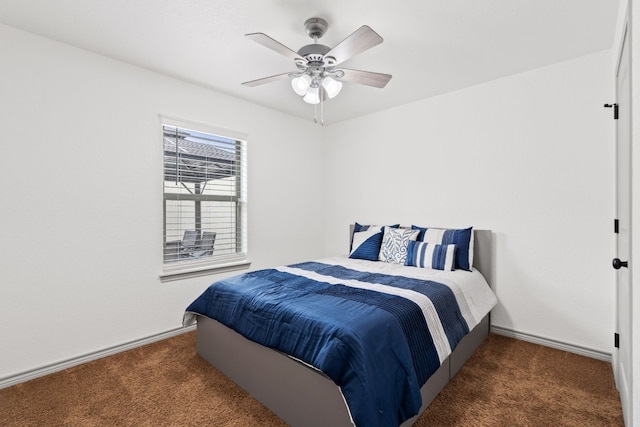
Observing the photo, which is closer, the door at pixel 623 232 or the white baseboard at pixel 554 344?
the door at pixel 623 232

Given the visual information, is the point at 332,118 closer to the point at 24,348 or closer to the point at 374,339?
the point at 374,339

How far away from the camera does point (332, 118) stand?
167 inches

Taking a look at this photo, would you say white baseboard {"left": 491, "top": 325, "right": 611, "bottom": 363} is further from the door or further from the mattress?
the mattress

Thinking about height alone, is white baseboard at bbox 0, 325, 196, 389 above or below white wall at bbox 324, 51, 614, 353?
below

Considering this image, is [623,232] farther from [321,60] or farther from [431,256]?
[321,60]

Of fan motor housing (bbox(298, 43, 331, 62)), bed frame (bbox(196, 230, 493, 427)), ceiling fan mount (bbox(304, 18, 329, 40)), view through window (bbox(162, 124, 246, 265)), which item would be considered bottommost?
bed frame (bbox(196, 230, 493, 427))

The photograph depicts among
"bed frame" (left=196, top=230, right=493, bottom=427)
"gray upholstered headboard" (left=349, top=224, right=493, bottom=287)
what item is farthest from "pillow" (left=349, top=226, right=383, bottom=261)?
"bed frame" (left=196, top=230, right=493, bottom=427)

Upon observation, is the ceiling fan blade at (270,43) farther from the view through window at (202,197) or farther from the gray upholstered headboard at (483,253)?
the gray upholstered headboard at (483,253)

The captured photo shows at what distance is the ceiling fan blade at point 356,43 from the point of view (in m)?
1.71

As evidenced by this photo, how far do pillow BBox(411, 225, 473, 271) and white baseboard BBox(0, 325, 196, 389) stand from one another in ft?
8.78

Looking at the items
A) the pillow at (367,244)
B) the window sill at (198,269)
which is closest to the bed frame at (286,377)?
the window sill at (198,269)

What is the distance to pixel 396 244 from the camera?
3195mm

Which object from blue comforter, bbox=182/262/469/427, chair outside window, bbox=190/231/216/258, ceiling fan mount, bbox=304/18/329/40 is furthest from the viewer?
chair outside window, bbox=190/231/216/258

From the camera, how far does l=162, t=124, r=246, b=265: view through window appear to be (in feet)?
9.98
